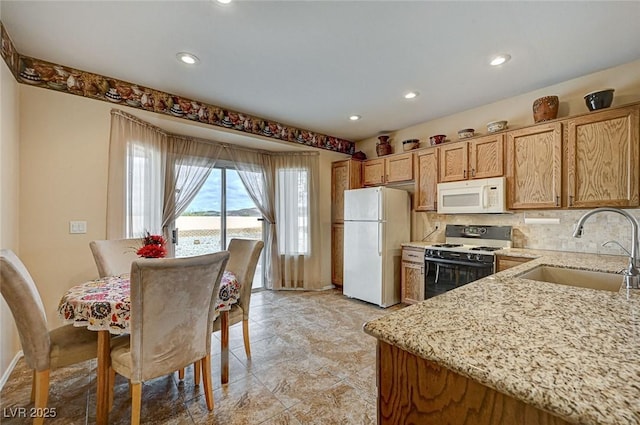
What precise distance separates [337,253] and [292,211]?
1065 millimetres

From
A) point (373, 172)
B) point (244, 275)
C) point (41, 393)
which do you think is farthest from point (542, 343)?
point (373, 172)

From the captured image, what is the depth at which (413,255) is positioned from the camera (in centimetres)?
360

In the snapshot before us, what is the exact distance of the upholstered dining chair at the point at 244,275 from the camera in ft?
7.47

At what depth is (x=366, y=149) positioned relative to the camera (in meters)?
4.88

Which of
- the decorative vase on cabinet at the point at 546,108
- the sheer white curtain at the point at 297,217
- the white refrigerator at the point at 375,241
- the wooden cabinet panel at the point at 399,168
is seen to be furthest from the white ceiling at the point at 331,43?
the sheer white curtain at the point at 297,217

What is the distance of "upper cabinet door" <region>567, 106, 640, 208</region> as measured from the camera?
89.7 inches

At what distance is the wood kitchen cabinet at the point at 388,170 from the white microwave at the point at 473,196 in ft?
1.89

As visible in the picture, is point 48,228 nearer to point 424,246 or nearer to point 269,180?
point 269,180

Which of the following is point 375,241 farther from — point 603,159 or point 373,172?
point 603,159

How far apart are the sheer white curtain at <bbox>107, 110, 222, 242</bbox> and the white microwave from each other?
3.19 meters

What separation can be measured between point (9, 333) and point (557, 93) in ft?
18.2

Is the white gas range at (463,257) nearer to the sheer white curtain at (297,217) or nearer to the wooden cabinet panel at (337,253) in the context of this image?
the wooden cabinet panel at (337,253)

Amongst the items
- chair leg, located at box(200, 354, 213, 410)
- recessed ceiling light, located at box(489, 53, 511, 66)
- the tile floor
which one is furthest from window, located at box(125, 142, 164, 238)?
recessed ceiling light, located at box(489, 53, 511, 66)

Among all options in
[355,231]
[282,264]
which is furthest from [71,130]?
[355,231]
